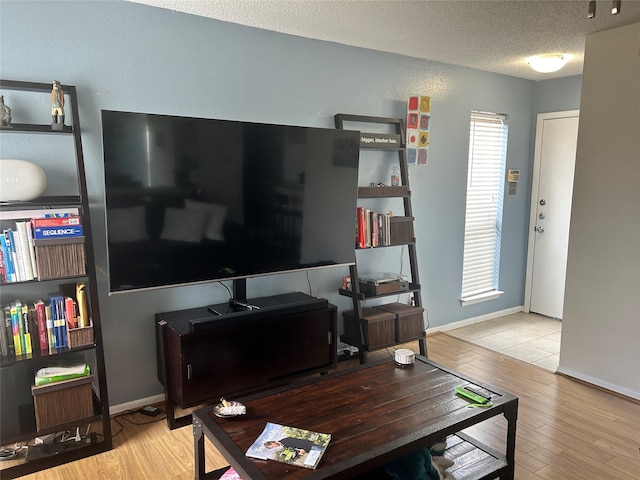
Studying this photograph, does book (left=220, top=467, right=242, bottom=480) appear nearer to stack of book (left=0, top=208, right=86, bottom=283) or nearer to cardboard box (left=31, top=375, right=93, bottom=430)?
cardboard box (left=31, top=375, right=93, bottom=430)

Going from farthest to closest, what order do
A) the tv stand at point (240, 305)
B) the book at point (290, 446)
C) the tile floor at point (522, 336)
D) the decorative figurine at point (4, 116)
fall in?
the tile floor at point (522, 336) → the tv stand at point (240, 305) → the decorative figurine at point (4, 116) → the book at point (290, 446)

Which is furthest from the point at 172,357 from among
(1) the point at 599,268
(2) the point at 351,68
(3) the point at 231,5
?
(1) the point at 599,268

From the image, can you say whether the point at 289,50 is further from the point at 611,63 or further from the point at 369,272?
the point at 611,63

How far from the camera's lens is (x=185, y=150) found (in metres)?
2.48

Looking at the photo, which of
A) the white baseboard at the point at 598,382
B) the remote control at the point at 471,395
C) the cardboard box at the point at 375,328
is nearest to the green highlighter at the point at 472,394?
the remote control at the point at 471,395

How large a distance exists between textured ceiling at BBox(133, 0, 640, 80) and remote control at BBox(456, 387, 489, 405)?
1958 mm

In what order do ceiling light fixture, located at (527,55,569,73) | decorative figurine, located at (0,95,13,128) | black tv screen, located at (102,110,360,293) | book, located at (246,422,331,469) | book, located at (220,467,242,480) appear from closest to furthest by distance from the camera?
book, located at (246,422,331,469), book, located at (220,467,242,480), decorative figurine, located at (0,95,13,128), black tv screen, located at (102,110,360,293), ceiling light fixture, located at (527,55,569,73)

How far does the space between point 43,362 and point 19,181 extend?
3.24 feet

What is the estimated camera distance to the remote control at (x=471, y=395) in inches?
78.9

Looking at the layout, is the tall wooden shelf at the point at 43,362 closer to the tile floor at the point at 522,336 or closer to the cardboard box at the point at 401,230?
the cardboard box at the point at 401,230

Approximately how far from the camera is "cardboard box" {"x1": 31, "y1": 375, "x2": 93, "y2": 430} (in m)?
2.19

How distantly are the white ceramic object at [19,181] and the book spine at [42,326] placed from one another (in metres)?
0.51

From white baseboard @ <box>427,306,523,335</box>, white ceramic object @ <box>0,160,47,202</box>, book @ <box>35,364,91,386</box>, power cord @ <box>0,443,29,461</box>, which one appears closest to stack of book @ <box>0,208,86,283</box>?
white ceramic object @ <box>0,160,47,202</box>

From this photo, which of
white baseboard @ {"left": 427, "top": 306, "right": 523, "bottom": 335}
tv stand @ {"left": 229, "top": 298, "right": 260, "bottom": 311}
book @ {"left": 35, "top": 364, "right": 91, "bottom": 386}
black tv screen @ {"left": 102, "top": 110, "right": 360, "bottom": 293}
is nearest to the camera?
book @ {"left": 35, "top": 364, "right": 91, "bottom": 386}
